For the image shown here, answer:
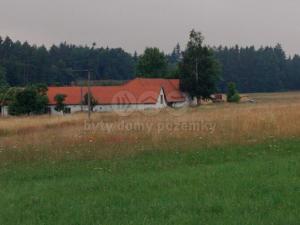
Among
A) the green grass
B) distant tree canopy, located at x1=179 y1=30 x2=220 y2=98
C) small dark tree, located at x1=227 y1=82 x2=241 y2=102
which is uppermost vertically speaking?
distant tree canopy, located at x1=179 y1=30 x2=220 y2=98

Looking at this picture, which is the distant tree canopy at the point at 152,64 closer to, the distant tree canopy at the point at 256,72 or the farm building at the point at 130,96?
the farm building at the point at 130,96

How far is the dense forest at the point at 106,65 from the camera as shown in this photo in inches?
4434

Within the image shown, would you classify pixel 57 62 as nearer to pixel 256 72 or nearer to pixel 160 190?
pixel 256 72

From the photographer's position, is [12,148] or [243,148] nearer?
[243,148]

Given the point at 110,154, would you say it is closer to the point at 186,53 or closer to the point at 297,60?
the point at 186,53

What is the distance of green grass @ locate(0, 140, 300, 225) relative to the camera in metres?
6.80

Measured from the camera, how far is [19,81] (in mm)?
109875

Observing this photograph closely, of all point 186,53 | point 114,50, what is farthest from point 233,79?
point 186,53

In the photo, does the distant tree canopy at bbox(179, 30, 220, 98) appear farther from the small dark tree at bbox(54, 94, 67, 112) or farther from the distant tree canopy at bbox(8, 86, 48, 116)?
the distant tree canopy at bbox(8, 86, 48, 116)

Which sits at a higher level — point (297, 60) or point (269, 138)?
point (297, 60)

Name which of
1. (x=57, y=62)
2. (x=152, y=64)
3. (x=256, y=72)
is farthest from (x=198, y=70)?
(x=256, y=72)

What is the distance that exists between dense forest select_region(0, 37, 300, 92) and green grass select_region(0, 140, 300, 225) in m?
89.4

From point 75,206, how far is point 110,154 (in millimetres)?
6174

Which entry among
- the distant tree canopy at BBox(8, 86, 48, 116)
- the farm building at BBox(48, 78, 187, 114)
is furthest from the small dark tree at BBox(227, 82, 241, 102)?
the distant tree canopy at BBox(8, 86, 48, 116)
